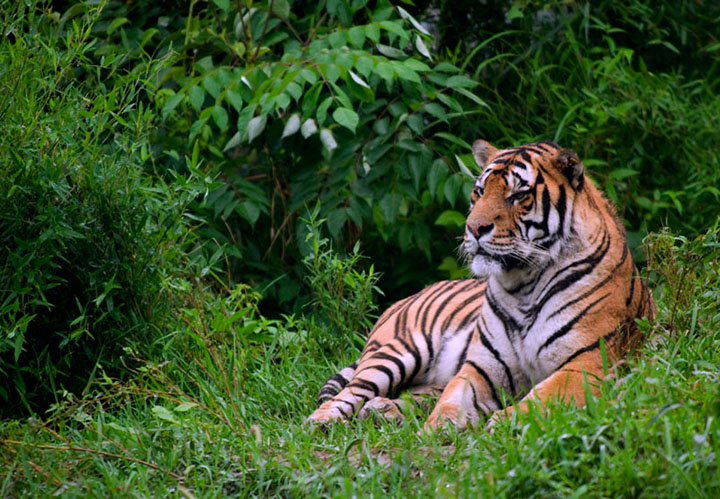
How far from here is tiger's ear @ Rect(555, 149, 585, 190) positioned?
4090mm

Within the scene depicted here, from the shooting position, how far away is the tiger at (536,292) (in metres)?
3.96

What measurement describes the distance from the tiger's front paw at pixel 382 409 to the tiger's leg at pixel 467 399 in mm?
218

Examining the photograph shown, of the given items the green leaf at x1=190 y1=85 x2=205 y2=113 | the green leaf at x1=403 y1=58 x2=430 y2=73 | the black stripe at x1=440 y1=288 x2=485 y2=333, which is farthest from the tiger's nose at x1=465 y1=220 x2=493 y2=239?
the green leaf at x1=190 y1=85 x2=205 y2=113

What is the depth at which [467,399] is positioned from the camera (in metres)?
4.07

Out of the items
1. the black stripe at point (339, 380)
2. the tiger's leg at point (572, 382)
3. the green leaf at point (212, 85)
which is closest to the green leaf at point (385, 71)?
the green leaf at point (212, 85)

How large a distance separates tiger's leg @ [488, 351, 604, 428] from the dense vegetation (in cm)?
19

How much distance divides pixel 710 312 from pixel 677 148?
3.06 metres

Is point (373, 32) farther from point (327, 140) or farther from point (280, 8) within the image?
point (280, 8)

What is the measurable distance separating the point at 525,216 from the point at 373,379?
1.06m

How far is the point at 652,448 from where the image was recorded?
111 inches

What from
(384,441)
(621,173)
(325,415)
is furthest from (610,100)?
(384,441)

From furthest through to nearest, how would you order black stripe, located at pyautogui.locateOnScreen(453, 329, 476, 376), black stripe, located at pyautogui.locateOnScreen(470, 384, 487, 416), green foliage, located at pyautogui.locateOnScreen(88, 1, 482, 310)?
green foliage, located at pyautogui.locateOnScreen(88, 1, 482, 310) < black stripe, located at pyautogui.locateOnScreen(453, 329, 476, 376) < black stripe, located at pyautogui.locateOnScreen(470, 384, 487, 416)

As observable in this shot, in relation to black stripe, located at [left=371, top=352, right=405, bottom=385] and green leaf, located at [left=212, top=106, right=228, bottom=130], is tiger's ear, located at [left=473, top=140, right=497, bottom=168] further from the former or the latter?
green leaf, located at [left=212, top=106, right=228, bottom=130]

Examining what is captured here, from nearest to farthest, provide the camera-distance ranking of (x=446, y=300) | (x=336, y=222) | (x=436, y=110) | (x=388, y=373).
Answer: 1. (x=388, y=373)
2. (x=446, y=300)
3. (x=336, y=222)
4. (x=436, y=110)
